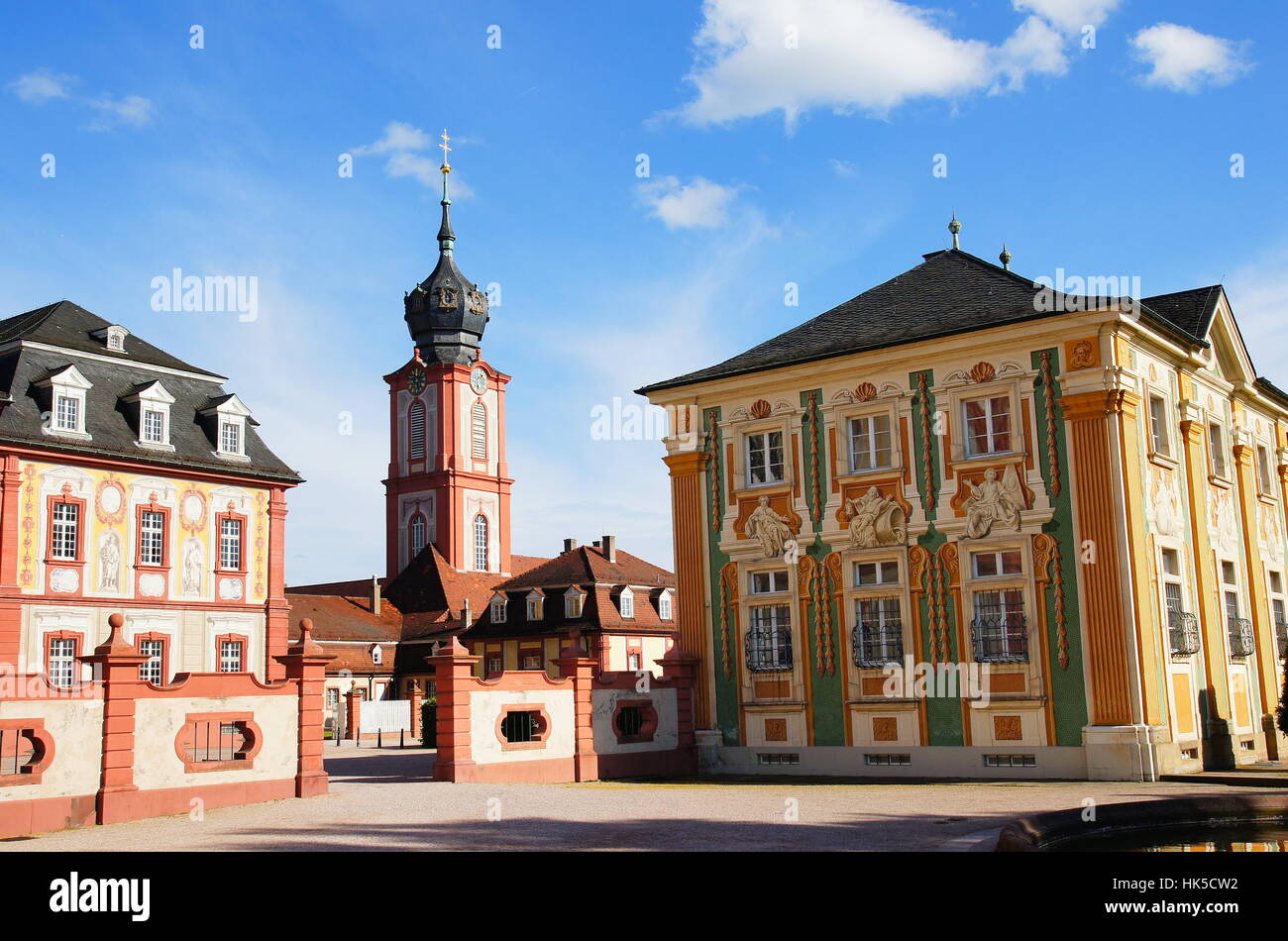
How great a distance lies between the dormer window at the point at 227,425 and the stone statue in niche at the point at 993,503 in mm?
24458

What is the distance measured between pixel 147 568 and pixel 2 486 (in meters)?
4.60

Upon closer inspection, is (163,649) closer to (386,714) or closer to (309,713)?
(386,714)

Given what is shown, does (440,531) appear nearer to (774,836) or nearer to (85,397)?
(85,397)

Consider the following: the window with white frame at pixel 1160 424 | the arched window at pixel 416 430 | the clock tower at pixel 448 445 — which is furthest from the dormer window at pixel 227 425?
the arched window at pixel 416 430

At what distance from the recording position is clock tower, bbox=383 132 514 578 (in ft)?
251

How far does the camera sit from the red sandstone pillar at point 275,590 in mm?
40156

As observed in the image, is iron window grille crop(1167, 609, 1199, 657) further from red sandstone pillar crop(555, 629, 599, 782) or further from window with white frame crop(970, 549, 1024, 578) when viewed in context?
red sandstone pillar crop(555, 629, 599, 782)

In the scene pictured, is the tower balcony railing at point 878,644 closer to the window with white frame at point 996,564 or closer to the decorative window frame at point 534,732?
the window with white frame at point 996,564

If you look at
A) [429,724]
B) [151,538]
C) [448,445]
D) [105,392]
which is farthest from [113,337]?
[448,445]

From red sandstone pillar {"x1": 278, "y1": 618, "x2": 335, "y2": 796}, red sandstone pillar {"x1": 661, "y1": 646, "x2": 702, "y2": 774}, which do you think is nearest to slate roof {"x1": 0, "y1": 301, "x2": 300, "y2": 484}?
red sandstone pillar {"x1": 278, "y1": 618, "x2": 335, "y2": 796}

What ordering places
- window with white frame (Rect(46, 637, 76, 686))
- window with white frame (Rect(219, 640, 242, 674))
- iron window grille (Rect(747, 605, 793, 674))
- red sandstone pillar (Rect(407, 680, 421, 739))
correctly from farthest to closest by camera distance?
red sandstone pillar (Rect(407, 680, 421, 739))
window with white frame (Rect(219, 640, 242, 674))
window with white frame (Rect(46, 637, 76, 686))
iron window grille (Rect(747, 605, 793, 674))

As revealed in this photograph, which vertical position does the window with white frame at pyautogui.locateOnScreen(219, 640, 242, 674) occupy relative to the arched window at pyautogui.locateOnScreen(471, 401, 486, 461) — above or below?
below

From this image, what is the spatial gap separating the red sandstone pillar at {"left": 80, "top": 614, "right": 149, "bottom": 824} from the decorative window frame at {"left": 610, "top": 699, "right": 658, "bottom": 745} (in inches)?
396

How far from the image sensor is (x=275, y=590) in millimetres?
40906
